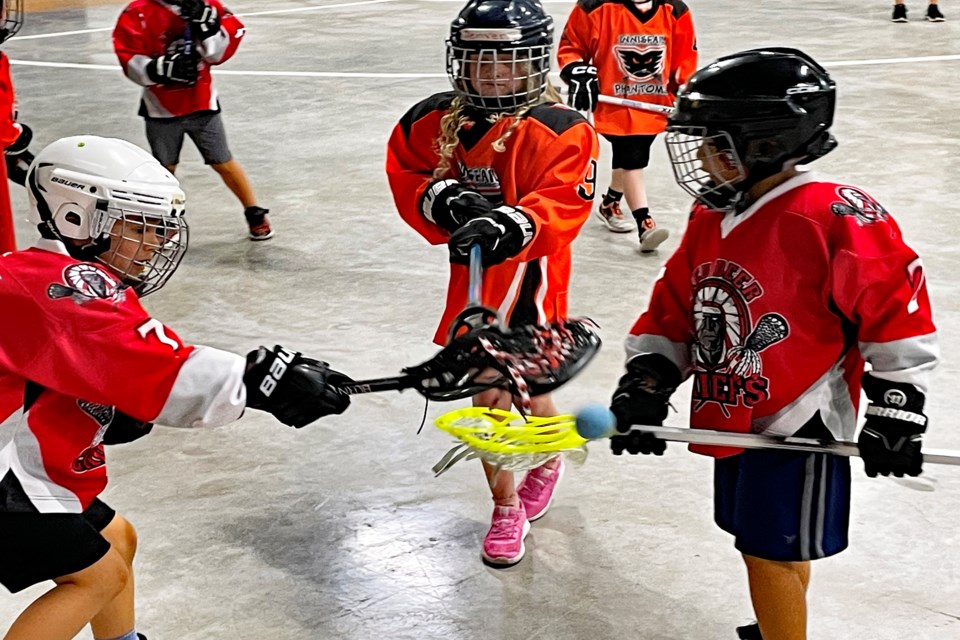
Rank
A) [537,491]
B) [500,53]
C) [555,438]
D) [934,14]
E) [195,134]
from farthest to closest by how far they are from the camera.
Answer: [934,14], [195,134], [537,491], [500,53], [555,438]

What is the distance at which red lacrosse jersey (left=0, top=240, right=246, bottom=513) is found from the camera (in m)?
2.02

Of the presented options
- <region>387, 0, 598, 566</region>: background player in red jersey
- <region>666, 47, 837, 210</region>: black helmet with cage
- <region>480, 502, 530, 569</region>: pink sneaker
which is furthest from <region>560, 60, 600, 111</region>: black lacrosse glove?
<region>666, 47, 837, 210</region>: black helmet with cage

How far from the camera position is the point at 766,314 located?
212 cm

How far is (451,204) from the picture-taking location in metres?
2.79

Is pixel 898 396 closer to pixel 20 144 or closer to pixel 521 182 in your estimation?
pixel 521 182

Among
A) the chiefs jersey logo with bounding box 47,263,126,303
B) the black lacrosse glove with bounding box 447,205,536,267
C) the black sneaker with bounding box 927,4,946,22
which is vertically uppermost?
the chiefs jersey logo with bounding box 47,263,126,303

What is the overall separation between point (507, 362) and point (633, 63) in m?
3.06

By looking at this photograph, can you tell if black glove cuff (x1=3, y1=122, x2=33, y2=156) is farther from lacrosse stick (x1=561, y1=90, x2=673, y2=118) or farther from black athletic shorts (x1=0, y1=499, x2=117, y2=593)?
black athletic shorts (x1=0, y1=499, x2=117, y2=593)

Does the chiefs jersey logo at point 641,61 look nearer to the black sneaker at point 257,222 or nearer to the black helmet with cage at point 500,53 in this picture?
the black sneaker at point 257,222

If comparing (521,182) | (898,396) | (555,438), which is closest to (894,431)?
(898,396)

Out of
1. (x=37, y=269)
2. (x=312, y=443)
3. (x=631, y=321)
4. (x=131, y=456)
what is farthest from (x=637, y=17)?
(x=37, y=269)

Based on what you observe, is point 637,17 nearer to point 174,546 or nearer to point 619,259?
point 619,259

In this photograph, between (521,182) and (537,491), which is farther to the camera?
(537,491)

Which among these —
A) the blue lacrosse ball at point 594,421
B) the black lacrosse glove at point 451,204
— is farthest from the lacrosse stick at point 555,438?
the black lacrosse glove at point 451,204
